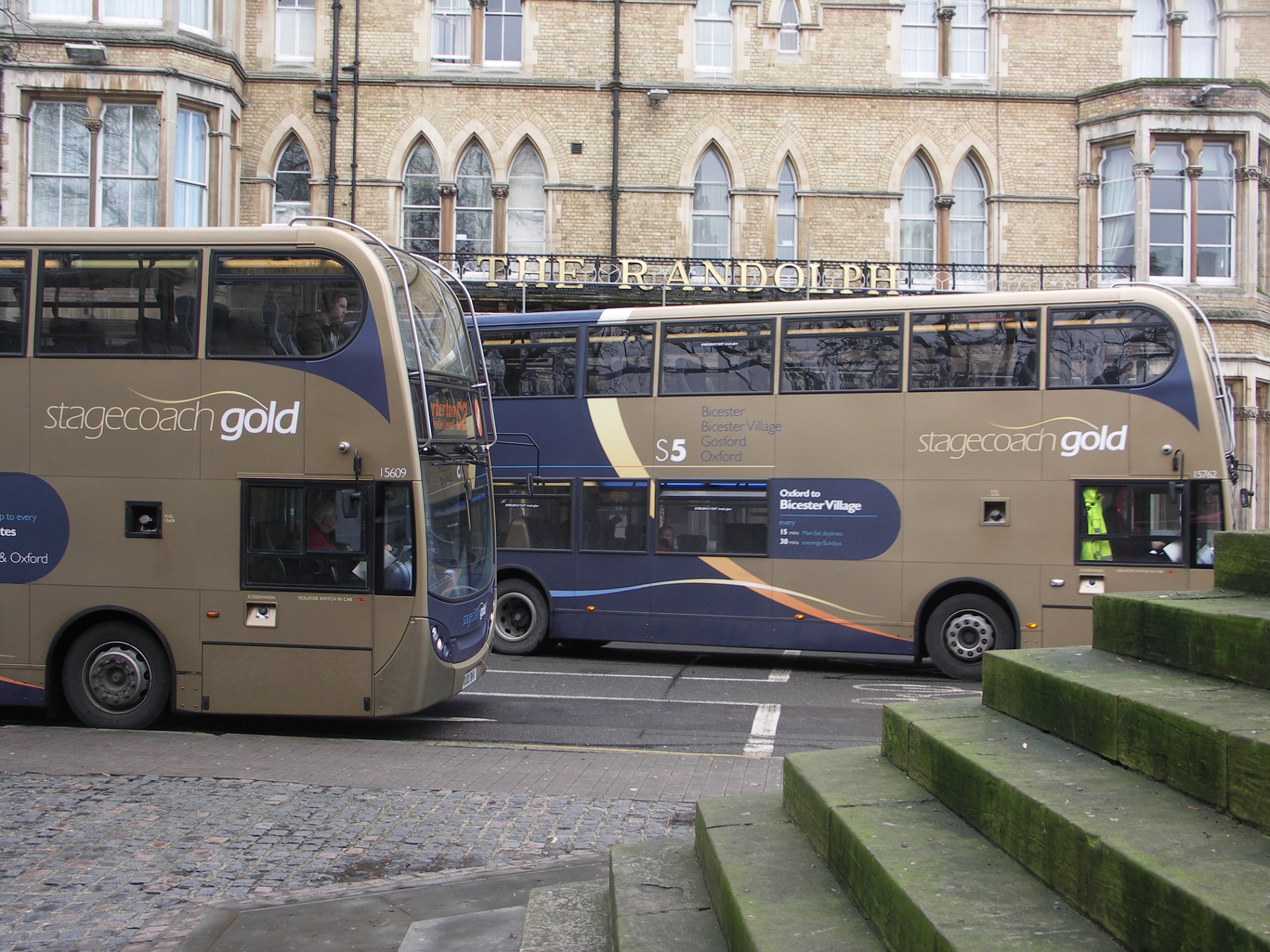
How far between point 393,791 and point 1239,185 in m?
21.3

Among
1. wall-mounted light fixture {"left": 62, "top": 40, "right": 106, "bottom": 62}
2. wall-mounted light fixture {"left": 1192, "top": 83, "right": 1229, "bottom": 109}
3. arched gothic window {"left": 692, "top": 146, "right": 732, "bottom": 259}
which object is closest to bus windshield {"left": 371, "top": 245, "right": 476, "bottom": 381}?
arched gothic window {"left": 692, "top": 146, "right": 732, "bottom": 259}

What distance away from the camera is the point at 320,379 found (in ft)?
28.8

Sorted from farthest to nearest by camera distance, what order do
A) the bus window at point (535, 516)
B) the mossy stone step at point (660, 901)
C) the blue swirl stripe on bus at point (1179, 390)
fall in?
the bus window at point (535, 516) < the blue swirl stripe on bus at point (1179, 390) < the mossy stone step at point (660, 901)

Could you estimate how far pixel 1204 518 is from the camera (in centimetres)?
1112

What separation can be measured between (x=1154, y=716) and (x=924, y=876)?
0.88 meters

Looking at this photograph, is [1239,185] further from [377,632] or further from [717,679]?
[377,632]

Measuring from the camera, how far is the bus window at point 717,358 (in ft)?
41.3

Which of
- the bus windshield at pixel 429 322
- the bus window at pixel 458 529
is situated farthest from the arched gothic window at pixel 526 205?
the bus window at pixel 458 529

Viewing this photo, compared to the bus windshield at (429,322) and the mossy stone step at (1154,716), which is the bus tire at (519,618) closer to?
the bus windshield at (429,322)

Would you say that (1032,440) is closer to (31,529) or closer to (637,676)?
(637,676)

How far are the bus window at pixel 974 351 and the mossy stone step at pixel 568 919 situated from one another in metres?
8.42

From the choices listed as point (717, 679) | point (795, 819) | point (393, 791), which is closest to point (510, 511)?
point (717, 679)

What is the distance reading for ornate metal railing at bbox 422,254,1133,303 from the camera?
2136 centimetres

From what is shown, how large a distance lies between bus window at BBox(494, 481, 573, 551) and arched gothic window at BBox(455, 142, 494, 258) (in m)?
10.4
